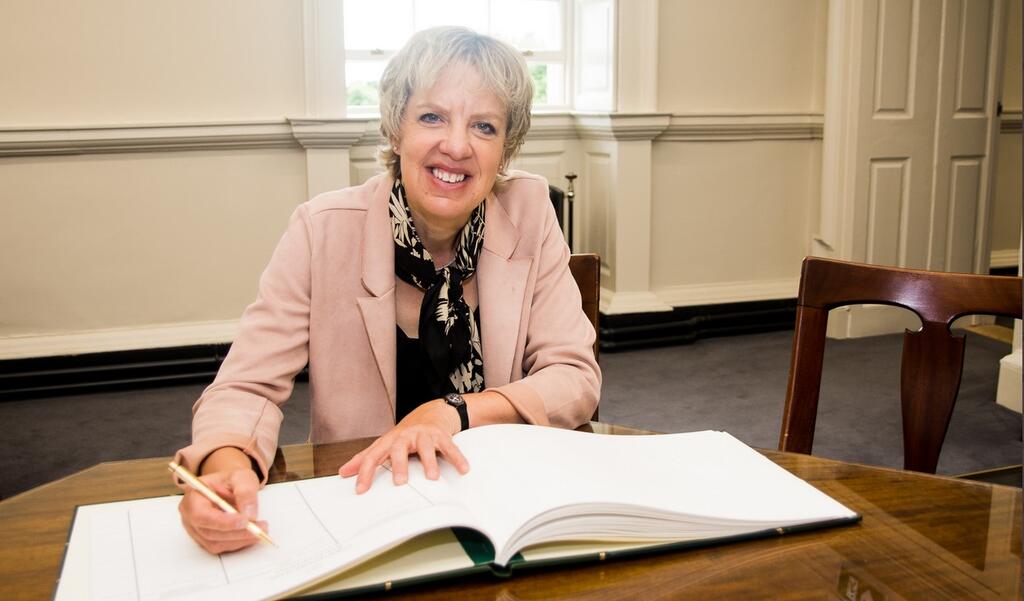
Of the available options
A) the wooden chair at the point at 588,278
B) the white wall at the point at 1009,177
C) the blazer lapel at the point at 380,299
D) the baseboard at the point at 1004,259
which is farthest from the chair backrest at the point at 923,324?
the baseboard at the point at 1004,259

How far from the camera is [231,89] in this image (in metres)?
3.93

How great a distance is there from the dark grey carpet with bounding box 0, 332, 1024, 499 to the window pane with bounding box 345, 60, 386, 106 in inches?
55.6

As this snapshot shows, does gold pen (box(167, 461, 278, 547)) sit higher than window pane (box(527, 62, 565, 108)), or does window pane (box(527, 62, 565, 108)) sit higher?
window pane (box(527, 62, 565, 108))

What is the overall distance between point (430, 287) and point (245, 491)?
2.23 feet

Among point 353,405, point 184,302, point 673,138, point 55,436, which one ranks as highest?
point 673,138

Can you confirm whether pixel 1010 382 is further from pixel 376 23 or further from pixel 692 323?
pixel 376 23

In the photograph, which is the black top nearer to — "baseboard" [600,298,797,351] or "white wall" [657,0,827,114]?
"baseboard" [600,298,797,351]

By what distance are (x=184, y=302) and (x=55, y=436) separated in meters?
0.84

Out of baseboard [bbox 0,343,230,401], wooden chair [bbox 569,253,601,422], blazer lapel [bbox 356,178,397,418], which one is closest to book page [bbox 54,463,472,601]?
blazer lapel [bbox 356,178,397,418]

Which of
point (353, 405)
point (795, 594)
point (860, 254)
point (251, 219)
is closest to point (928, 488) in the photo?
point (795, 594)

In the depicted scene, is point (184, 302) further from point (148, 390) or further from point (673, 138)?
point (673, 138)

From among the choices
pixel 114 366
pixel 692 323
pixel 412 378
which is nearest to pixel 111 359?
pixel 114 366

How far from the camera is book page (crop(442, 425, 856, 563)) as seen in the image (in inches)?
35.1

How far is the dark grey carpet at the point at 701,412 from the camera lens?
3.21 meters
